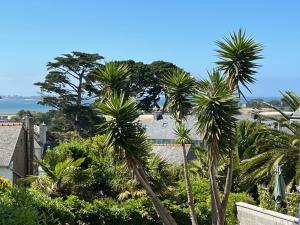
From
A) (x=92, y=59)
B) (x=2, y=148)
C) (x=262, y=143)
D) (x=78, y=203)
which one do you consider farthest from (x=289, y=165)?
(x=92, y=59)

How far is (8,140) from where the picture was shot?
28516mm

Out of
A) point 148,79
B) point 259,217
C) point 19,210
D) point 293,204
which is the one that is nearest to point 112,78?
point 259,217

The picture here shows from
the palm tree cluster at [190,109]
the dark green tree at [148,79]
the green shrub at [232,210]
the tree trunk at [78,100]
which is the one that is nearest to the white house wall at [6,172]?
the palm tree cluster at [190,109]

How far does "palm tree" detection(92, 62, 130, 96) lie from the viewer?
13.7m

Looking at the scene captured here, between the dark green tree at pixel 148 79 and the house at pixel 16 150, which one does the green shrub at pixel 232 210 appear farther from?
the dark green tree at pixel 148 79

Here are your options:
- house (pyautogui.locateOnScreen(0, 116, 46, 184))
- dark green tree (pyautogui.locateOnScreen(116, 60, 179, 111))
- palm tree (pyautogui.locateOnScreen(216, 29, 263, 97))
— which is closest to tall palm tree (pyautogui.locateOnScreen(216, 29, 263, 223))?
palm tree (pyautogui.locateOnScreen(216, 29, 263, 97))

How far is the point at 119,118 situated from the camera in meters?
12.6

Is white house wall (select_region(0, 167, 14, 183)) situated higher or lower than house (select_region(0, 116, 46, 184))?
lower

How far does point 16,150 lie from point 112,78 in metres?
16.4

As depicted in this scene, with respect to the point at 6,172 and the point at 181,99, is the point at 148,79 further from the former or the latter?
the point at 181,99

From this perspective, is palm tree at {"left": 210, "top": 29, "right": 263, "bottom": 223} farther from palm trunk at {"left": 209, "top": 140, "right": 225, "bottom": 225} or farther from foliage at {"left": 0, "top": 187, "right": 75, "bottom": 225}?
foliage at {"left": 0, "top": 187, "right": 75, "bottom": 225}

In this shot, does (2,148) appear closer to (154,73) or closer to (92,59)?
(92,59)

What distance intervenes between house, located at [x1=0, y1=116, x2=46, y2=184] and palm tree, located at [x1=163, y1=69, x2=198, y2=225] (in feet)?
42.4

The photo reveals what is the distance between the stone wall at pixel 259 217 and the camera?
1283cm
